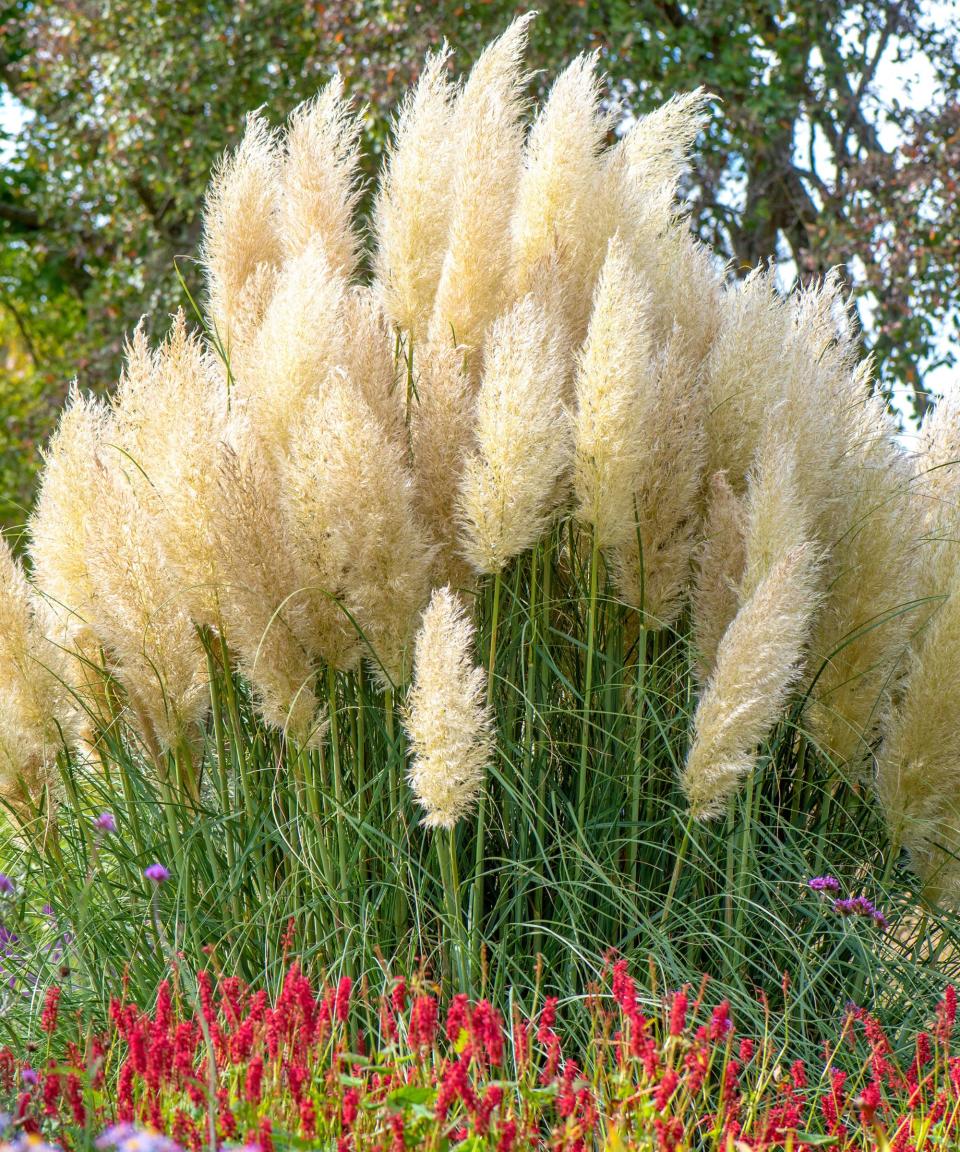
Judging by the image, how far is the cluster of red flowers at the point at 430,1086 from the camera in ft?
6.77

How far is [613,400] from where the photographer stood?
9.50 feet

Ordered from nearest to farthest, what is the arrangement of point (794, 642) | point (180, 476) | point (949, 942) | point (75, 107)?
→ point (794, 642) → point (180, 476) → point (949, 942) → point (75, 107)

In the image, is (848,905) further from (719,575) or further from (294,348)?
(294,348)

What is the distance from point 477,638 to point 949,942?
54.3 inches

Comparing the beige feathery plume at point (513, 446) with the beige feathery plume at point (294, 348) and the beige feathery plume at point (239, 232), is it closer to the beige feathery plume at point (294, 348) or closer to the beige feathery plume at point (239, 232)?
the beige feathery plume at point (294, 348)

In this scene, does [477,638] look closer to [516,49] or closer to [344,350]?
[344,350]

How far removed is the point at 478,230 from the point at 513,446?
0.70 meters

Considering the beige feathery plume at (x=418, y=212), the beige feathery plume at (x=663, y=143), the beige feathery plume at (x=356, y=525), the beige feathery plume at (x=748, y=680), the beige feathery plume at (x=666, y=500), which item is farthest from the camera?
the beige feathery plume at (x=663, y=143)

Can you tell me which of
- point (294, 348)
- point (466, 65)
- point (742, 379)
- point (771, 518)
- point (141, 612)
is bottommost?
point (141, 612)

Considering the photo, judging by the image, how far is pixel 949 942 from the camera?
3.47 metres

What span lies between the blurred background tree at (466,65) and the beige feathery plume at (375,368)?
19.2 feet

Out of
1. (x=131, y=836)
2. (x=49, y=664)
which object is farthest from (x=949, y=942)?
(x=49, y=664)

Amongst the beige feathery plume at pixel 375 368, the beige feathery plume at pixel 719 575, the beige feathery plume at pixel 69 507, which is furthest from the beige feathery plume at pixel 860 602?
the beige feathery plume at pixel 69 507

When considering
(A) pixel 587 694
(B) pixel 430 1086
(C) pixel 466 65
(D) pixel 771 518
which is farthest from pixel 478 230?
(C) pixel 466 65
